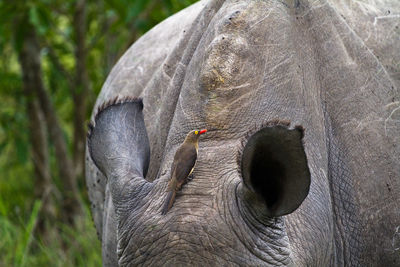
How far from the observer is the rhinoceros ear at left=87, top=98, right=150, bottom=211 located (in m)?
2.84

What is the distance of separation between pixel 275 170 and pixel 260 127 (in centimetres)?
17

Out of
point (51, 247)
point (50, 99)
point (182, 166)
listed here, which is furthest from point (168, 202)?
point (50, 99)

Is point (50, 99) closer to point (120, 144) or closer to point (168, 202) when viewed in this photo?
point (120, 144)

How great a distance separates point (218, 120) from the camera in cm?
288

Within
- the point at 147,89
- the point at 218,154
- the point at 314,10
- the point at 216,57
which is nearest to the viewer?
the point at 218,154

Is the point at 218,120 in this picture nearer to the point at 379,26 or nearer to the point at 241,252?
the point at 241,252

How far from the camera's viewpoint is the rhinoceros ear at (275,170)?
2.45 m

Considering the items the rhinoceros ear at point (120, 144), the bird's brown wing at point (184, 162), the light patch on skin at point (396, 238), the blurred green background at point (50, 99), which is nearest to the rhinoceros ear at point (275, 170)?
the bird's brown wing at point (184, 162)

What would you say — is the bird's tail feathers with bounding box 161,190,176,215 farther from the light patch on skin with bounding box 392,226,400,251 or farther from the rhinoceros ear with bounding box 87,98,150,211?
the light patch on skin with bounding box 392,226,400,251

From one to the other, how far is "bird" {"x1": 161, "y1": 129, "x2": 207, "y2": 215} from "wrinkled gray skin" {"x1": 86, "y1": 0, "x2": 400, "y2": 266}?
34 millimetres

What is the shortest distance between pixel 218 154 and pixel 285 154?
342 millimetres

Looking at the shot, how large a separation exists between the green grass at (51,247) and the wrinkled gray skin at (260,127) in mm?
2106

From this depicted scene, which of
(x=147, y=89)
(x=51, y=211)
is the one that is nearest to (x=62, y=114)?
(x=51, y=211)

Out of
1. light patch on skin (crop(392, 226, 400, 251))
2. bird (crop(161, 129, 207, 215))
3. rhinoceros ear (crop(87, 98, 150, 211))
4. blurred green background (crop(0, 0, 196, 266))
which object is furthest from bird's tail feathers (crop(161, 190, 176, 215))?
blurred green background (crop(0, 0, 196, 266))
